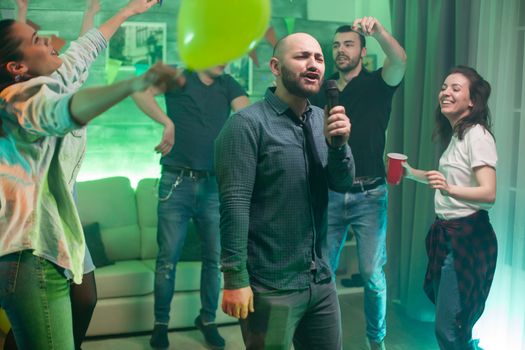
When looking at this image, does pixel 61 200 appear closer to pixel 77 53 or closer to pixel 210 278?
pixel 77 53

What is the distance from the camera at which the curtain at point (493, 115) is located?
295cm

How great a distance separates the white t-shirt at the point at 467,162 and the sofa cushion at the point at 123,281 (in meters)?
1.66

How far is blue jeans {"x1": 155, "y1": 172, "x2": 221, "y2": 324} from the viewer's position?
3.05m

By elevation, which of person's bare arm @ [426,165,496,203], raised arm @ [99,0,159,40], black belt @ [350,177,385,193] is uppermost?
raised arm @ [99,0,159,40]

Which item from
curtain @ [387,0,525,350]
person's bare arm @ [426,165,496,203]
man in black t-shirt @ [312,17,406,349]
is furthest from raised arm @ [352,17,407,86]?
person's bare arm @ [426,165,496,203]

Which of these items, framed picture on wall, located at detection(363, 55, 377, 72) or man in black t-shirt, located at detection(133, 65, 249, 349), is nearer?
man in black t-shirt, located at detection(133, 65, 249, 349)

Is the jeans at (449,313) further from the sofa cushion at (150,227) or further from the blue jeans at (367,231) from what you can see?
the sofa cushion at (150,227)

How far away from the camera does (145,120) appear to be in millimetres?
4074

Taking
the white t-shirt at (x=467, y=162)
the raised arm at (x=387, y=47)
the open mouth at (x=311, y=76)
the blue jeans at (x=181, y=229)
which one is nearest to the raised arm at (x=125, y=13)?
the open mouth at (x=311, y=76)

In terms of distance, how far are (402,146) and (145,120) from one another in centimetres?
173

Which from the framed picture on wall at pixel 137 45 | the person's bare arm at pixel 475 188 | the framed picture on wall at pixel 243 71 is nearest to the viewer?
the person's bare arm at pixel 475 188

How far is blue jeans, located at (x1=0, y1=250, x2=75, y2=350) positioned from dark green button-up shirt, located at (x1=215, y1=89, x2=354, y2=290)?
1.62 ft

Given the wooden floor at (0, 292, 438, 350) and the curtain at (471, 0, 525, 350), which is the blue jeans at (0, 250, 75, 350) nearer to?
the wooden floor at (0, 292, 438, 350)

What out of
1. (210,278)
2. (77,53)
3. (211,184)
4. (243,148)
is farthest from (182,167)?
(243,148)
